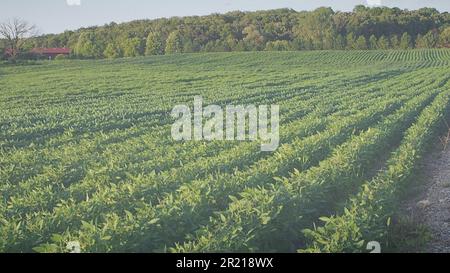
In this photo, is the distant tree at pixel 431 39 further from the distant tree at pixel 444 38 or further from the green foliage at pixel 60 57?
the green foliage at pixel 60 57

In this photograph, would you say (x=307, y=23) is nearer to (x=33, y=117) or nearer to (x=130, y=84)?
(x=130, y=84)

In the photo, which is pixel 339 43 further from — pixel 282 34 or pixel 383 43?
pixel 282 34

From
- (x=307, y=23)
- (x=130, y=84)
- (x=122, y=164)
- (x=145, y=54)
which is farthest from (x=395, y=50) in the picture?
(x=122, y=164)

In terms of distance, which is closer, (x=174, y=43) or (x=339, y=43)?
(x=174, y=43)

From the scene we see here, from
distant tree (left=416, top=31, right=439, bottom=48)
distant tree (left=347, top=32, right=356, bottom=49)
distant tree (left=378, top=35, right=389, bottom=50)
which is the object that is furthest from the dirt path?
distant tree (left=347, top=32, right=356, bottom=49)

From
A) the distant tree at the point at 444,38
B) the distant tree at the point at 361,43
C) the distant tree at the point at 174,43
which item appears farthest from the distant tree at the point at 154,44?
the distant tree at the point at 444,38

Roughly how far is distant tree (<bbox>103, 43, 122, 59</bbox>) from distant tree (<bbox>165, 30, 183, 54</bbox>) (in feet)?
33.6

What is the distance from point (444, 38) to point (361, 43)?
9507 millimetres

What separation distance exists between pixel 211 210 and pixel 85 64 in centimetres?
4221

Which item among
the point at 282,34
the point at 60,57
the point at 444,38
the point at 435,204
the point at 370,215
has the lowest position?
the point at 435,204

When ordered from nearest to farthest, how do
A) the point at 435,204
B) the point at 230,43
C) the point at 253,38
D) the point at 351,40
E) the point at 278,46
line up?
1. the point at 435,204
2. the point at 253,38
3. the point at 351,40
4. the point at 230,43
5. the point at 278,46

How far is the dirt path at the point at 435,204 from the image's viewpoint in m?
5.68

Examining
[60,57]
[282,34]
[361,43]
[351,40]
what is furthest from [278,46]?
[60,57]

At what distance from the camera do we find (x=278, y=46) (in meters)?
63.6
